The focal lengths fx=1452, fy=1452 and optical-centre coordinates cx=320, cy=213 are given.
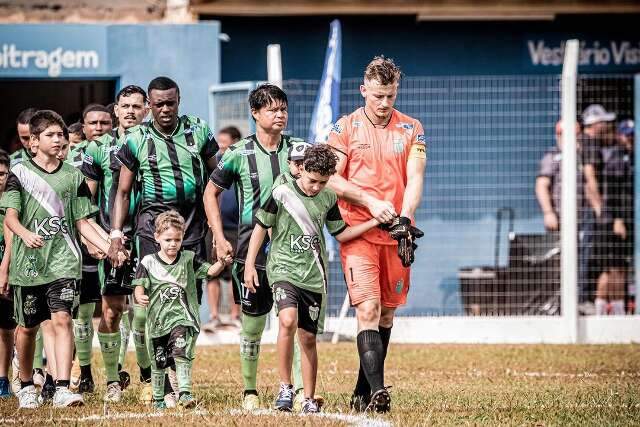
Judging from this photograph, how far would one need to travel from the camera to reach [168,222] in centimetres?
973

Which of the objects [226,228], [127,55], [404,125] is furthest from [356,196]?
[127,55]

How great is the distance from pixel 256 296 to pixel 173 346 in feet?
2.14

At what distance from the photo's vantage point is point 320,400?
9.53m

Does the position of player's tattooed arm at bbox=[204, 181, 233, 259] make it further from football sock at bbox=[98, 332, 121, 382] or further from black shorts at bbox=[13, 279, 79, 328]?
football sock at bbox=[98, 332, 121, 382]

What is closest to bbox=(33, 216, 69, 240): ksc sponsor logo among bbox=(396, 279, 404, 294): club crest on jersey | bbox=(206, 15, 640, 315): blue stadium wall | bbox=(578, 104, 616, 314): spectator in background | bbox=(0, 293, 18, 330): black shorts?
bbox=(0, 293, 18, 330): black shorts

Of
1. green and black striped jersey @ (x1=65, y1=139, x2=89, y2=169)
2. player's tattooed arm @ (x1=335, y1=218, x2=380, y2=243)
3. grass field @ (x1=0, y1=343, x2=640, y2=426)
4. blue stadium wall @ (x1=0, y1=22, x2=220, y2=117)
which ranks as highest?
blue stadium wall @ (x1=0, y1=22, x2=220, y2=117)

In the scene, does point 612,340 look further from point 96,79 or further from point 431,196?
point 96,79

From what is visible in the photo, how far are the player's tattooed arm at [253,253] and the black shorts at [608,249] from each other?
7.70 m

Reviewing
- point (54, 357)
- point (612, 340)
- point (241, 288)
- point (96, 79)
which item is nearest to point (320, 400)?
point (241, 288)

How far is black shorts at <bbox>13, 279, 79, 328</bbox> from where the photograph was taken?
10000 mm

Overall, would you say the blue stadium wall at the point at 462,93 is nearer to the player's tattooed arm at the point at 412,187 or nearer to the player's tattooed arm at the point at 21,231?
the player's tattooed arm at the point at 412,187

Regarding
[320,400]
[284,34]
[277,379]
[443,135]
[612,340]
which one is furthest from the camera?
[284,34]

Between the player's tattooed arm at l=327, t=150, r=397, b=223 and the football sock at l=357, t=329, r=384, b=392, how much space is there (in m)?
0.78

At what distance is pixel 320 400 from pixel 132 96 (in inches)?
118
